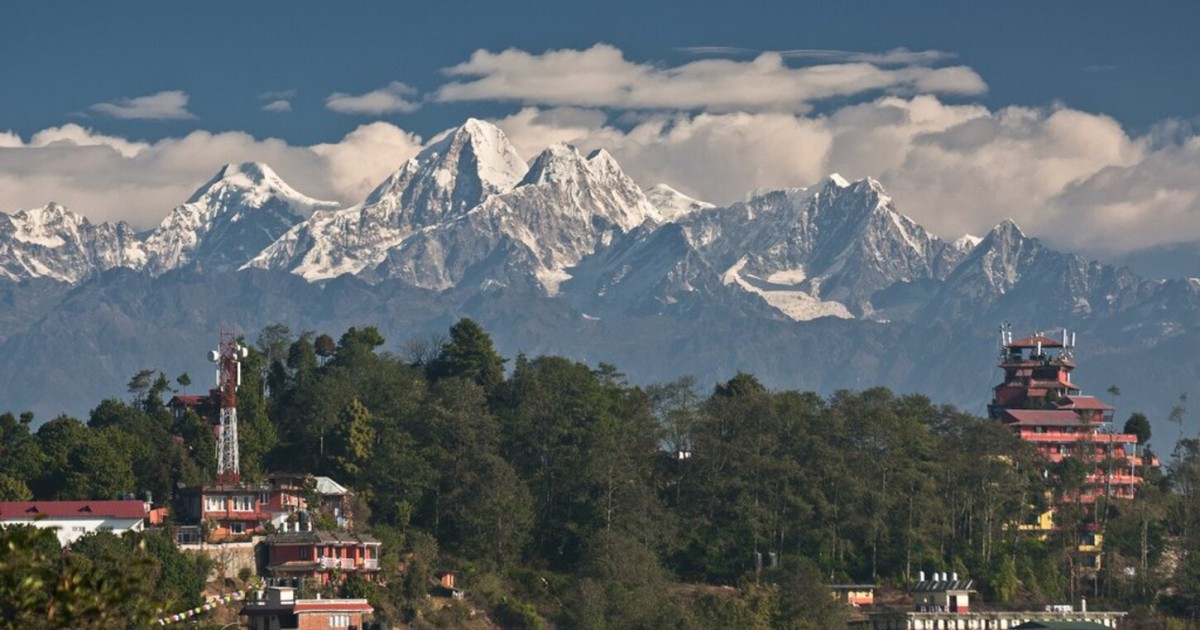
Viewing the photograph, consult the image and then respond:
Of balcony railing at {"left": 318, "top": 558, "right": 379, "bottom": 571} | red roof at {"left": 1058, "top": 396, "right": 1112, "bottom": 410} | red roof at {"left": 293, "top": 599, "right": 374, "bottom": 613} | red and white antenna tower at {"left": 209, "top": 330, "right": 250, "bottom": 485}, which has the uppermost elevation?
red roof at {"left": 1058, "top": 396, "right": 1112, "bottom": 410}

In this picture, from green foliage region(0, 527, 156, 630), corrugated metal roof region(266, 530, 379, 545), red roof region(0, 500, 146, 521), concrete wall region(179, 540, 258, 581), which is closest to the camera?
green foliage region(0, 527, 156, 630)

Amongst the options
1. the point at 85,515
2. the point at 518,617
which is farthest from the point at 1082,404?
the point at 85,515

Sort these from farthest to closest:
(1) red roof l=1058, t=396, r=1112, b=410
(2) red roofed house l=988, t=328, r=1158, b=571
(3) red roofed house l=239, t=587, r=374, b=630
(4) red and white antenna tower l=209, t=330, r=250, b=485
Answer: (1) red roof l=1058, t=396, r=1112, b=410
(2) red roofed house l=988, t=328, r=1158, b=571
(4) red and white antenna tower l=209, t=330, r=250, b=485
(3) red roofed house l=239, t=587, r=374, b=630

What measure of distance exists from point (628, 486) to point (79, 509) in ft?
109

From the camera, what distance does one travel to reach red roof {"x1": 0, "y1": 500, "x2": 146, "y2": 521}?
133m

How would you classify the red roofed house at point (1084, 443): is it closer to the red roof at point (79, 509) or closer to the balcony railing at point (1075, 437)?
the balcony railing at point (1075, 437)

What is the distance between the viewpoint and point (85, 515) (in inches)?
5241

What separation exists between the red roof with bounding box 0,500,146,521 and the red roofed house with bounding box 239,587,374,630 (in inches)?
386

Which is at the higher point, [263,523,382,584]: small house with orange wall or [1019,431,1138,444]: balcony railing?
[1019,431,1138,444]: balcony railing

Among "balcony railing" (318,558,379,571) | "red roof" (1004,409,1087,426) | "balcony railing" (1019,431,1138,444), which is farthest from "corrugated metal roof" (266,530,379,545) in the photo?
"red roof" (1004,409,1087,426)

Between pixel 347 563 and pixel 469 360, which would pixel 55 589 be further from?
pixel 469 360

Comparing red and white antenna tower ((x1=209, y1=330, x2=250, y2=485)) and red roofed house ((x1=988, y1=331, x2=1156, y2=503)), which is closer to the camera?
red and white antenna tower ((x1=209, y1=330, x2=250, y2=485))

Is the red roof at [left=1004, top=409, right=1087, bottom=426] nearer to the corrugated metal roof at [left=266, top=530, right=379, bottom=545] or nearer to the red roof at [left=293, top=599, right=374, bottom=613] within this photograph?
the corrugated metal roof at [left=266, top=530, right=379, bottom=545]

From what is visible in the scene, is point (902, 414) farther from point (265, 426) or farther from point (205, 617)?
point (205, 617)
